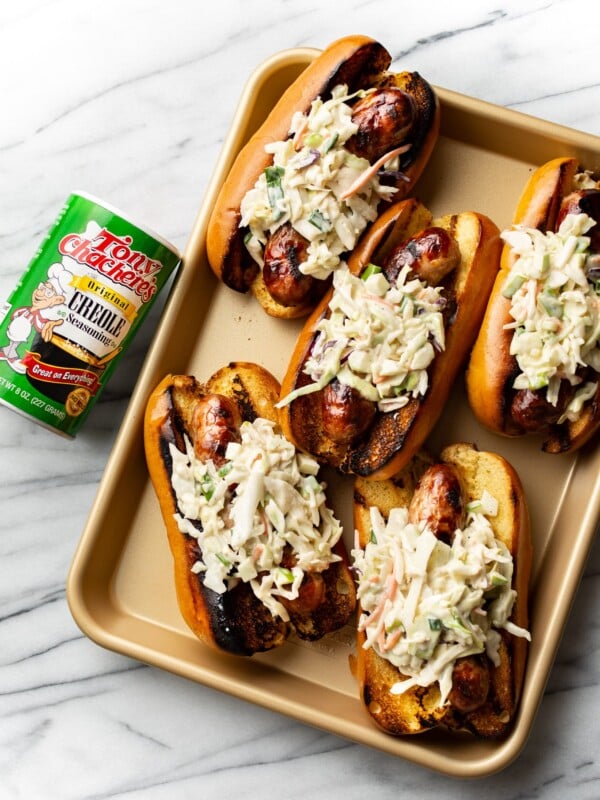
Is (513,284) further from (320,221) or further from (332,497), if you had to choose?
(332,497)

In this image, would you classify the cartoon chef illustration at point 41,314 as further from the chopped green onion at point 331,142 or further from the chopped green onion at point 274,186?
the chopped green onion at point 331,142

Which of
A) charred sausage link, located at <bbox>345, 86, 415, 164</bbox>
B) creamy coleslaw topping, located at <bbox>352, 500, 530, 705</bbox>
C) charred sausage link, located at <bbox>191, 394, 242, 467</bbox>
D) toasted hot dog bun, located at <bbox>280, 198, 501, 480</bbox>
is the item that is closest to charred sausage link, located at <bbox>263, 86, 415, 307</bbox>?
charred sausage link, located at <bbox>345, 86, 415, 164</bbox>

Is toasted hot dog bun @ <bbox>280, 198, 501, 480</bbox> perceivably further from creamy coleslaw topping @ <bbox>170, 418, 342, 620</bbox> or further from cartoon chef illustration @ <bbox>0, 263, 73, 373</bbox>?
cartoon chef illustration @ <bbox>0, 263, 73, 373</bbox>

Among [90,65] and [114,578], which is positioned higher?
[90,65]

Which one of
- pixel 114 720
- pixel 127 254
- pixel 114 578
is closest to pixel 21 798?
pixel 114 720

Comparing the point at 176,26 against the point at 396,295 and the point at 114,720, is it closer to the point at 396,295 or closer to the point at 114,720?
the point at 396,295

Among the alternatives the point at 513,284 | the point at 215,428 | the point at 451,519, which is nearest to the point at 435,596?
the point at 451,519
